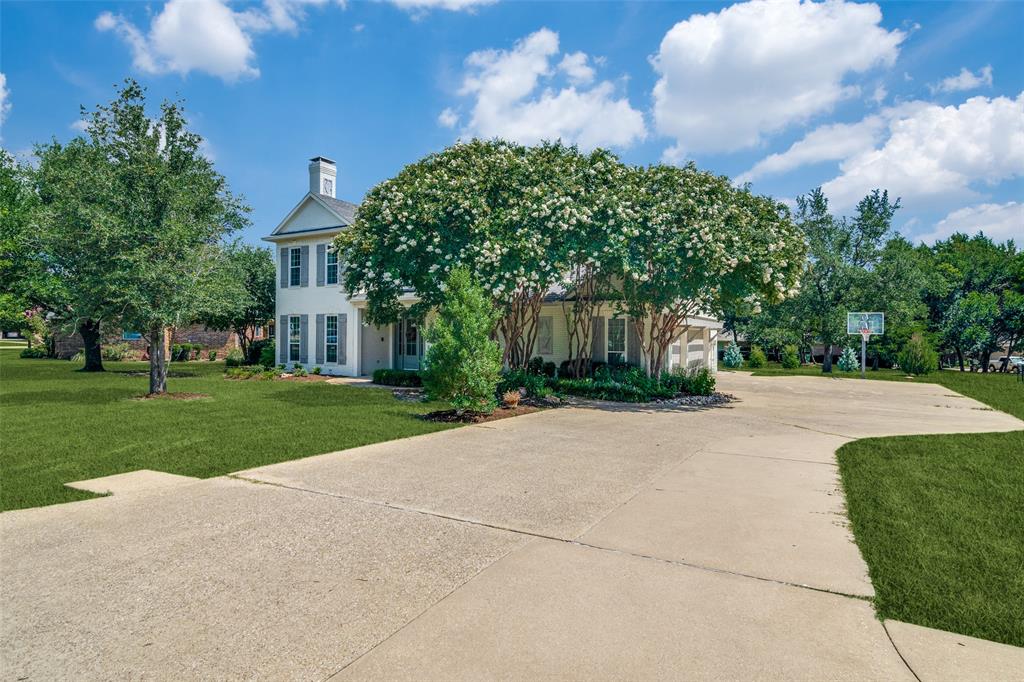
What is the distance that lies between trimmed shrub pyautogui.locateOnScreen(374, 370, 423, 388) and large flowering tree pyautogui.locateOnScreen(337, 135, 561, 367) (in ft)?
12.6

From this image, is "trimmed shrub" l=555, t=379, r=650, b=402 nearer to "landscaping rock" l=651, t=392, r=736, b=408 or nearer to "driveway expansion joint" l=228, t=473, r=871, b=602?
"landscaping rock" l=651, t=392, r=736, b=408

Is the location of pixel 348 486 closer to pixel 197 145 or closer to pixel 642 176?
pixel 642 176

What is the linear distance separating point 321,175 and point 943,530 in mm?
23293

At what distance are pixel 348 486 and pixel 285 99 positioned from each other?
9777mm

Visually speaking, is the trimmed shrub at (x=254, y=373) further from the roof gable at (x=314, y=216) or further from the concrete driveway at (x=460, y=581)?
the concrete driveway at (x=460, y=581)

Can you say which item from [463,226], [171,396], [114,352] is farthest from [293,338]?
[114,352]

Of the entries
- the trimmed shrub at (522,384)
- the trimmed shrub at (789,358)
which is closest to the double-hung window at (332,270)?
the trimmed shrub at (522,384)

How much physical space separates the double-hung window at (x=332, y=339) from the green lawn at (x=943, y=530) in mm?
17725

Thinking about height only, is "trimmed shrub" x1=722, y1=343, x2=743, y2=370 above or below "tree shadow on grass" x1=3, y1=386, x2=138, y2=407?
above

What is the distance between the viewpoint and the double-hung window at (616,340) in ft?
60.5

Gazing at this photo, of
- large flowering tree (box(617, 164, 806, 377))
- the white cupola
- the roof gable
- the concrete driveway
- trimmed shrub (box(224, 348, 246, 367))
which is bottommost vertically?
the concrete driveway

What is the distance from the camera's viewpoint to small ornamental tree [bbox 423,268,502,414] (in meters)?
10.8

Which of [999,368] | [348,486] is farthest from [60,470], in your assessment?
[999,368]

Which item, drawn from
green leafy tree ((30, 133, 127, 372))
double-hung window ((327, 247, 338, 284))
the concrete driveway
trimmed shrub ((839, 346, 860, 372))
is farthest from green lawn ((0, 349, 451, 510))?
trimmed shrub ((839, 346, 860, 372))
